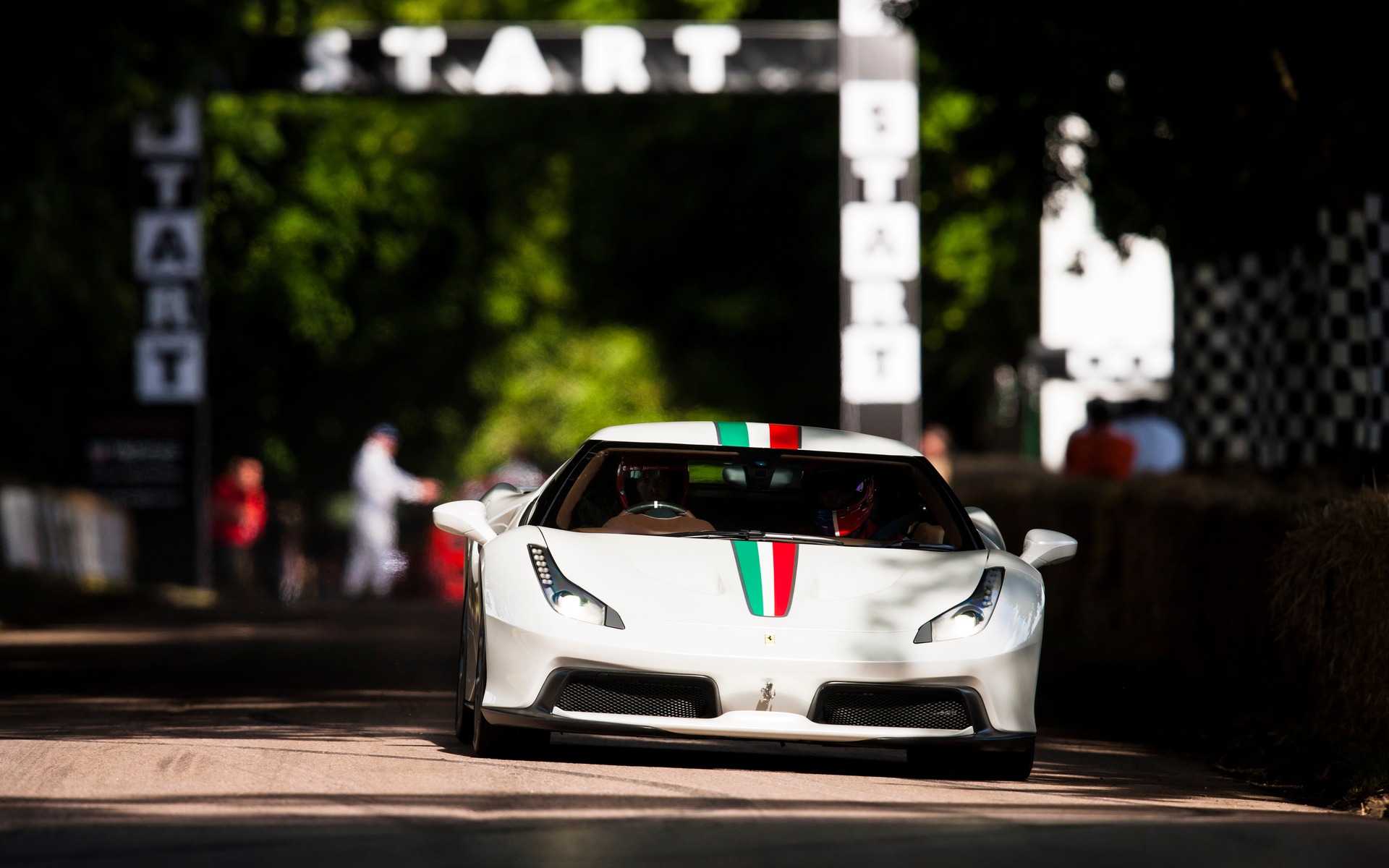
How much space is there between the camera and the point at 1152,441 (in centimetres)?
1992

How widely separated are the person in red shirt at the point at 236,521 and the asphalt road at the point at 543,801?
16.9 m

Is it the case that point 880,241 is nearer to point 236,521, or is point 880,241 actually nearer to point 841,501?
point 236,521

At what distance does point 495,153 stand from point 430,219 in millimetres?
3443

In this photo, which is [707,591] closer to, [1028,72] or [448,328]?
[1028,72]

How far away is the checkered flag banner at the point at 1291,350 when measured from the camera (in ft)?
50.3

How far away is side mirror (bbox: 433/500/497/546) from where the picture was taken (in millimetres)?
9500

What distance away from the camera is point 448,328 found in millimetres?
47250

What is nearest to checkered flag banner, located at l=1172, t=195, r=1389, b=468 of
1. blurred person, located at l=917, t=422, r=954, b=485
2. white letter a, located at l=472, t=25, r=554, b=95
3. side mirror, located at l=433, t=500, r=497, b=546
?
blurred person, located at l=917, t=422, r=954, b=485

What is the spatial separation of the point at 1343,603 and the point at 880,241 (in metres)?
16.7

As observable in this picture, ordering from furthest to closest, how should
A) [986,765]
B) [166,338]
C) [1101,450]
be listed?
1. [166,338]
2. [1101,450]
3. [986,765]

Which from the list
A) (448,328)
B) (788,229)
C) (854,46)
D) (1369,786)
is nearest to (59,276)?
(854,46)

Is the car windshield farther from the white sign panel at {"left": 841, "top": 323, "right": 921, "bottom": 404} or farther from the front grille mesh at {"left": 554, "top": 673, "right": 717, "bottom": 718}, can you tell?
the white sign panel at {"left": 841, "top": 323, "right": 921, "bottom": 404}

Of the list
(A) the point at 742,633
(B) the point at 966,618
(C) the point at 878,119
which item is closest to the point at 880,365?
(C) the point at 878,119

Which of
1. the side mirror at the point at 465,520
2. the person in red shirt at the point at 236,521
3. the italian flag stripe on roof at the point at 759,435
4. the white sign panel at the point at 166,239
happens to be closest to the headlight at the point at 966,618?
the italian flag stripe on roof at the point at 759,435
